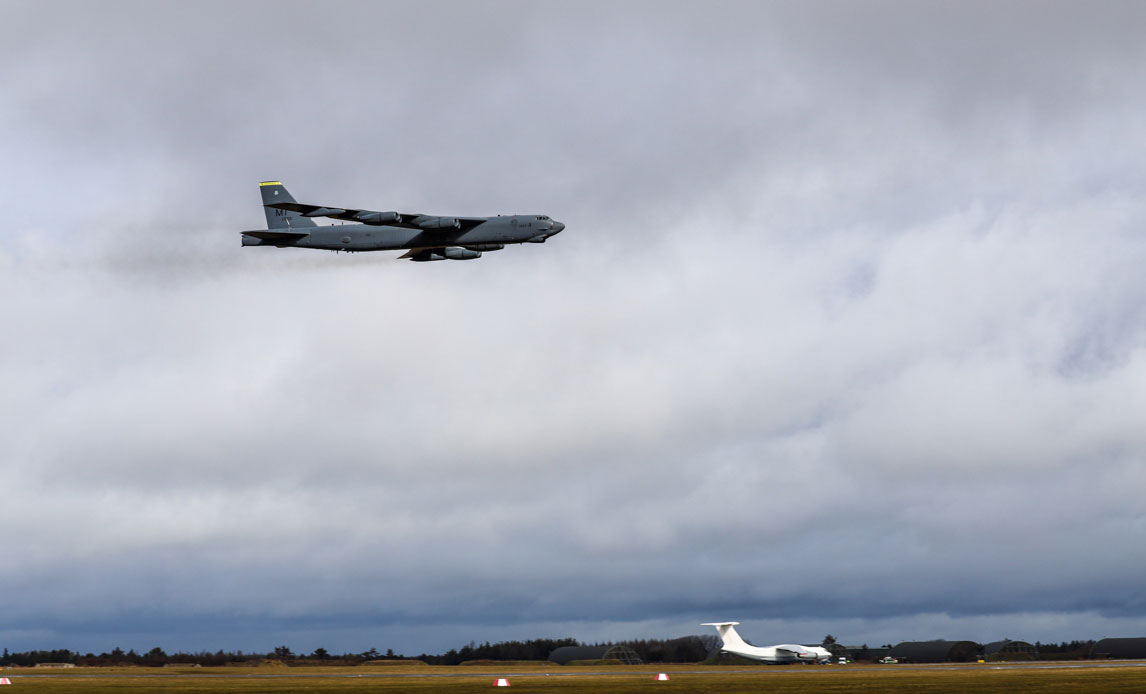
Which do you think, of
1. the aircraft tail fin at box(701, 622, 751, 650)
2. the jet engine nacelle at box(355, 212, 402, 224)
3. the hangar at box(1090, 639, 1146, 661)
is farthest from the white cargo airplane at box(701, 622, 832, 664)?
the jet engine nacelle at box(355, 212, 402, 224)

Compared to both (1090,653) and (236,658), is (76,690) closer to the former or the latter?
(236,658)

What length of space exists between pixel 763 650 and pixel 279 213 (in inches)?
2348

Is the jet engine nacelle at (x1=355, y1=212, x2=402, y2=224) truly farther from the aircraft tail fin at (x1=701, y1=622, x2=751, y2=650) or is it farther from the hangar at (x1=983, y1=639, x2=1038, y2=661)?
the hangar at (x1=983, y1=639, x2=1038, y2=661)

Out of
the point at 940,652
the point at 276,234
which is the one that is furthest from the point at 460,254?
the point at 940,652

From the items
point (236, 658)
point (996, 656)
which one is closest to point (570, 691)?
point (236, 658)

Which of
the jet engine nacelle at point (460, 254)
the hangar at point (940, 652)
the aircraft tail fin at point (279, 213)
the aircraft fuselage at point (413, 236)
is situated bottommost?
the hangar at point (940, 652)

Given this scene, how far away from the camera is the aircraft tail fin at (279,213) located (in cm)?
8712

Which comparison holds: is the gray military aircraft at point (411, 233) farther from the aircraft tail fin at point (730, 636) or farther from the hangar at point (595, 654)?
the hangar at point (595, 654)

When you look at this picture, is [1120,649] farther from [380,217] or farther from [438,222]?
[380,217]

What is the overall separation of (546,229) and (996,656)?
287ft

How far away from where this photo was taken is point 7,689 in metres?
62.4

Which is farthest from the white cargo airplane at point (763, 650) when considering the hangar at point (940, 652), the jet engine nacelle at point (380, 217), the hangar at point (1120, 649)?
the jet engine nacelle at point (380, 217)

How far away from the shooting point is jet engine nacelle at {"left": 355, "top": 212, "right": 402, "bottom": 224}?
7838cm

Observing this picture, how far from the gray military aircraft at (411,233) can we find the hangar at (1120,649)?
88345 mm
